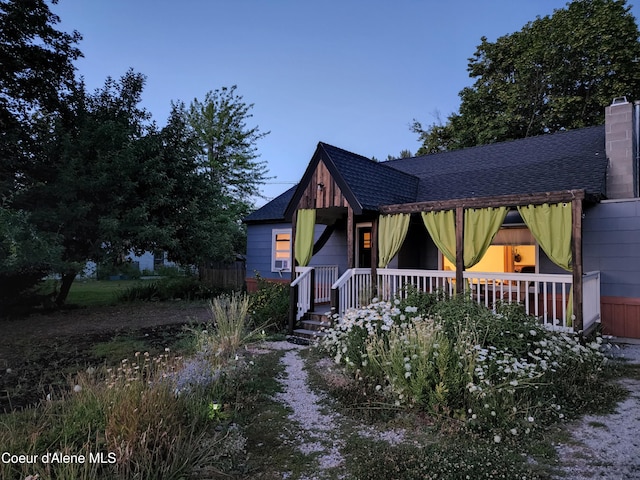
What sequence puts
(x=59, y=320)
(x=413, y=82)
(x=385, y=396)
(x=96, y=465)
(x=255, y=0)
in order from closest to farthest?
(x=96, y=465) < (x=385, y=396) < (x=59, y=320) < (x=255, y=0) < (x=413, y=82)

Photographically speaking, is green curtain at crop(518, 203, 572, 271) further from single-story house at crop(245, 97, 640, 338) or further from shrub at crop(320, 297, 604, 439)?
shrub at crop(320, 297, 604, 439)

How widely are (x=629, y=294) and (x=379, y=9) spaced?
432 inches

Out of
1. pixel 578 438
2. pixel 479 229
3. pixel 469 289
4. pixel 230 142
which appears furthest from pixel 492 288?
pixel 230 142

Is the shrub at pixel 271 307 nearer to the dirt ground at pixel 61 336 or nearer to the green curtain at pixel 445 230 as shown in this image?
the dirt ground at pixel 61 336

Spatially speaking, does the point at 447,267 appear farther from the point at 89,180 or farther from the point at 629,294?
the point at 89,180

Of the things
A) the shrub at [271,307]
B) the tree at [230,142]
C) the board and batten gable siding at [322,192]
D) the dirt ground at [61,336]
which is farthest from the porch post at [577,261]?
the tree at [230,142]

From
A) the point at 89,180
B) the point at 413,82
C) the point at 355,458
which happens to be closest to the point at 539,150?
the point at 413,82

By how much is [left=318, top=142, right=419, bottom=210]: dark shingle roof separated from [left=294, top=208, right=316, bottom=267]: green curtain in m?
1.20

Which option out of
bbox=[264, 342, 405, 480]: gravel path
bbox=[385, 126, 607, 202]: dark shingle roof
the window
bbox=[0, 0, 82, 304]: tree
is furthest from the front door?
bbox=[0, 0, 82, 304]: tree

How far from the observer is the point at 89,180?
32.9 ft

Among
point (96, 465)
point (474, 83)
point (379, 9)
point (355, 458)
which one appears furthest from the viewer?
point (474, 83)

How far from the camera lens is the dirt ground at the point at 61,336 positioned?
511cm

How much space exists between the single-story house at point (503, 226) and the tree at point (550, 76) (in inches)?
360

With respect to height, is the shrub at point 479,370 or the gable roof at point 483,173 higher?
the gable roof at point 483,173
